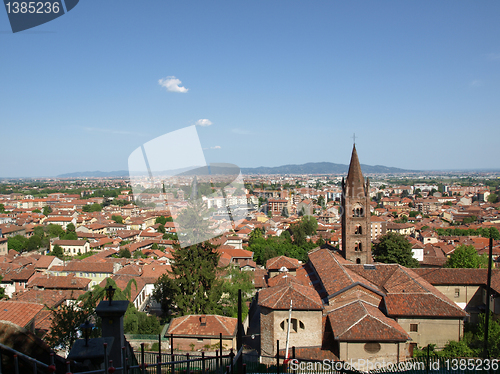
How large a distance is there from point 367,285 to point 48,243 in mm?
42963

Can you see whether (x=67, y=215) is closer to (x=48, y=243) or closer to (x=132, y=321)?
(x=48, y=243)

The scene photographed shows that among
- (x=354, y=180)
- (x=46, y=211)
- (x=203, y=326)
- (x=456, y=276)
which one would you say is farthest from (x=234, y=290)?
(x=46, y=211)

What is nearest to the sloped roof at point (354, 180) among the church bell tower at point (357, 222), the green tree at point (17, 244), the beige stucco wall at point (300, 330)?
the church bell tower at point (357, 222)

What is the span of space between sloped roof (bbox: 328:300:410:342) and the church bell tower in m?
7.33

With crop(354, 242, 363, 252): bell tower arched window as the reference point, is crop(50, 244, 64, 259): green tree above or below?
below

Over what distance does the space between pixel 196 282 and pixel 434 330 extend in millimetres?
9635

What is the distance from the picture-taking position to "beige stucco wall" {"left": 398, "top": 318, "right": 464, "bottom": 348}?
12430 mm

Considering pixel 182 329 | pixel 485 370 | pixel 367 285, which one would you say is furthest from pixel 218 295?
pixel 485 370

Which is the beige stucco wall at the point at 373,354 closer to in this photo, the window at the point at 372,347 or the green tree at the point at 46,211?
the window at the point at 372,347

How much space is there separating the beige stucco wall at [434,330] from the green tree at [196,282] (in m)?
7.76

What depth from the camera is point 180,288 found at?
1478 centimetres

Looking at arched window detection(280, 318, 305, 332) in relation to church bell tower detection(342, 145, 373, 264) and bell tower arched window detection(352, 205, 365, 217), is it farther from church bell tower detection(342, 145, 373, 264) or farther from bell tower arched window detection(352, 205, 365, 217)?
bell tower arched window detection(352, 205, 365, 217)

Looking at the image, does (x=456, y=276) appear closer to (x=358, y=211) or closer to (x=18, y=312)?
(x=358, y=211)

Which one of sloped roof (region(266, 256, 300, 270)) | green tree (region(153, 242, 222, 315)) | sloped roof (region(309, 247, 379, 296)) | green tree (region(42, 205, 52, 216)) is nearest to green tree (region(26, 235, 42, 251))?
green tree (region(42, 205, 52, 216))
